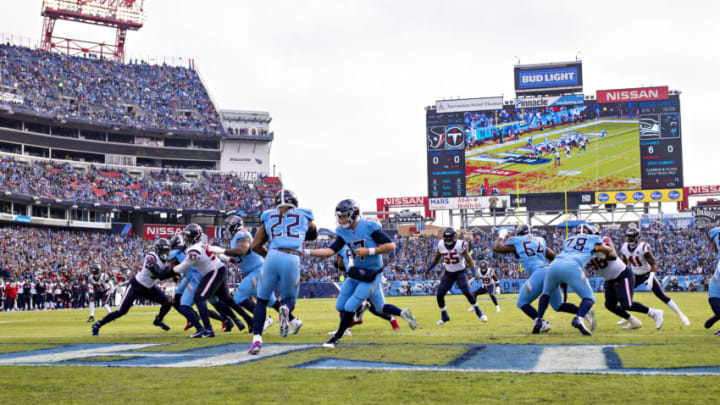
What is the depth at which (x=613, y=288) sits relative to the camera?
13.7m

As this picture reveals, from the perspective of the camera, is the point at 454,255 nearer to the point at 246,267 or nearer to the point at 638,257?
the point at 638,257

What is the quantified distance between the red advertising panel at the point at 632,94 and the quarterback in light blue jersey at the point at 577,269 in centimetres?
4671

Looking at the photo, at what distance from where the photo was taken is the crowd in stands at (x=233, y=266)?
46.2m

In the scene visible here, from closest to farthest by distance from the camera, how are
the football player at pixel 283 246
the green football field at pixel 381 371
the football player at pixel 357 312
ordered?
the green football field at pixel 381 371
the football player at pixel 283 246
the football player at pixel 357 312

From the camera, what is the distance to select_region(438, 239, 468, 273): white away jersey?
698 inches

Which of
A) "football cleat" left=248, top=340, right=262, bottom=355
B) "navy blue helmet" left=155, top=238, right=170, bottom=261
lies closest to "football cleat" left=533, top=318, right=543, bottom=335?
"football cleat" left=248, top=340, right=262, bottom=355

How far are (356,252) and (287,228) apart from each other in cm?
105

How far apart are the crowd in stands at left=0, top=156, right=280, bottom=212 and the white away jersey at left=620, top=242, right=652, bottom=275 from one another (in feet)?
172

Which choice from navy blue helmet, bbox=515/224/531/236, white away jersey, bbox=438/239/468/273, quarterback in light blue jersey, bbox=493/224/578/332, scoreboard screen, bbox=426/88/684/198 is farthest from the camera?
scoreboard screen, bbox=426/88/684/198

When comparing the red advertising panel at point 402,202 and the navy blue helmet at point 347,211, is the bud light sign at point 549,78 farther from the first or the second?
the navy blue helmet at point 347,211

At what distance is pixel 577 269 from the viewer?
40.5ft

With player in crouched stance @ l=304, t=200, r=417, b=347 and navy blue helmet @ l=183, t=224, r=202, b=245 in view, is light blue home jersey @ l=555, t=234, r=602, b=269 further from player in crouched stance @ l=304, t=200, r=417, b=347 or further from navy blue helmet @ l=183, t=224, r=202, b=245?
navy blue helmet @ l=183, t=224, r=202, b=245

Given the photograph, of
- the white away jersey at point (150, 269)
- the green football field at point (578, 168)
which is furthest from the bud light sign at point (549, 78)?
the white away jersey at point (150, 269)

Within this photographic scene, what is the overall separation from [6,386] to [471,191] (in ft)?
170
